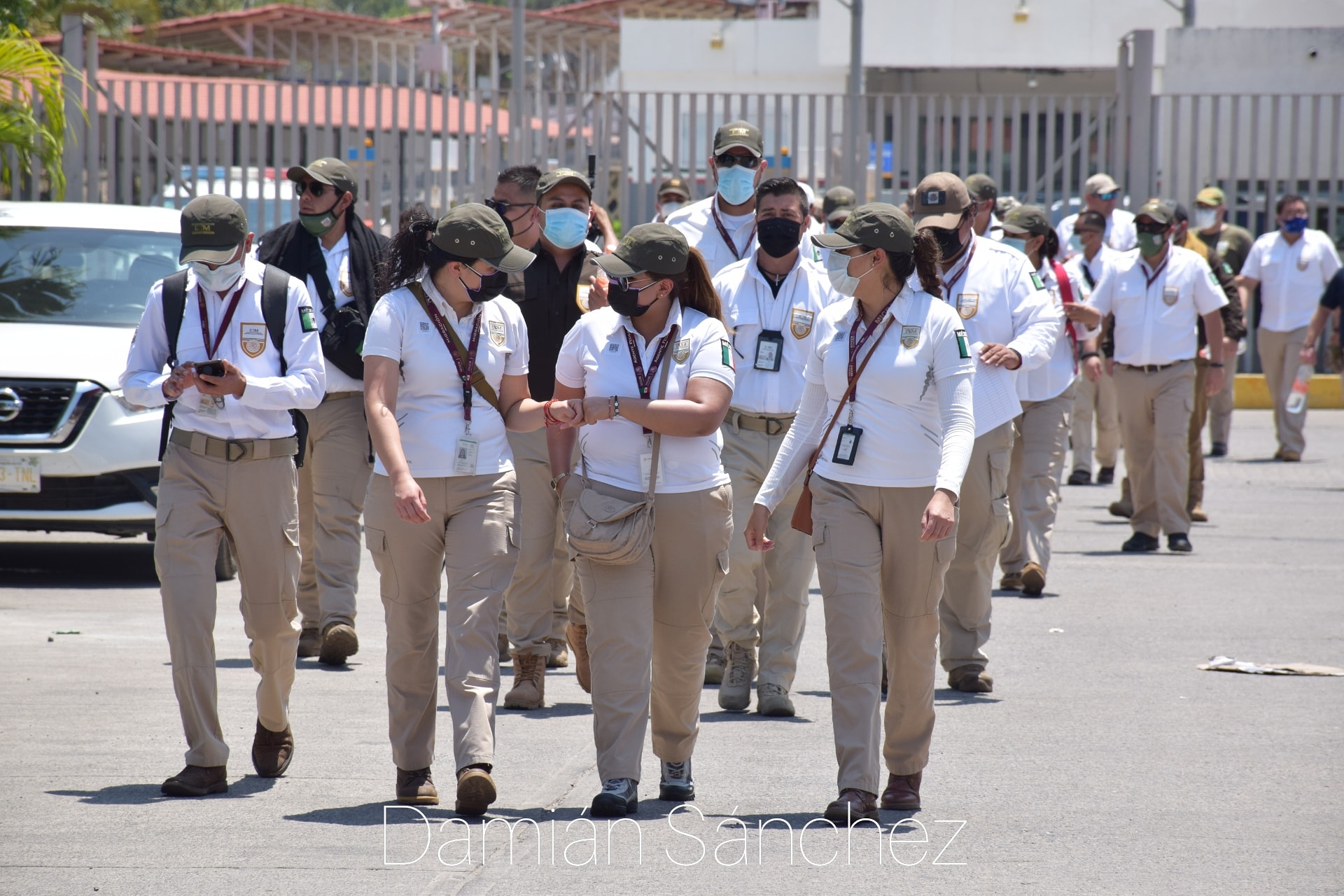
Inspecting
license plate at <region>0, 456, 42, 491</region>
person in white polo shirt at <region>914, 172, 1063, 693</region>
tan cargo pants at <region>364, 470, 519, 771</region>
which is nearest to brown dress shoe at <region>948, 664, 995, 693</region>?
person in white polo shirt at <region>914, 172, 1063, 693</region>

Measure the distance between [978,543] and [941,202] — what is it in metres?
1.52

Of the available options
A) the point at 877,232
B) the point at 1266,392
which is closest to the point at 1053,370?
the point at 877,232

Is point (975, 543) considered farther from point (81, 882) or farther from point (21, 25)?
point (21, 25)

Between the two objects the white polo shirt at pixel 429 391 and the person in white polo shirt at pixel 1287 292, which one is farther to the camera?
the person in white polo shirt at pixel 1287 292

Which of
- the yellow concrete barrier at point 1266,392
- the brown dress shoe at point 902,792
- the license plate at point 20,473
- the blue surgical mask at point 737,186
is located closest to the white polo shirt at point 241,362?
the brown dress shoe at point 902,792

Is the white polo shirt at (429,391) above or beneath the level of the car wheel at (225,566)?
above

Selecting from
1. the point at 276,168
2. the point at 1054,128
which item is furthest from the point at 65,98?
the point at 1054,128

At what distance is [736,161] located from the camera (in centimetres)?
843

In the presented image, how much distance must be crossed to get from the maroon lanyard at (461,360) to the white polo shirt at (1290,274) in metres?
12.5

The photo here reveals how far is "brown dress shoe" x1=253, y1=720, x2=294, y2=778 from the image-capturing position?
6.28 meters

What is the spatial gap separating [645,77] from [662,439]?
3250cm

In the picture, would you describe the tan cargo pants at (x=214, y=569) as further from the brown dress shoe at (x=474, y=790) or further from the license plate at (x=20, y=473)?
the license plate at (x=20, y=473)

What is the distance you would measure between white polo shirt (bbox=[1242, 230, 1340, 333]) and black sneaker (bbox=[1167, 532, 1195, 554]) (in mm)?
5595

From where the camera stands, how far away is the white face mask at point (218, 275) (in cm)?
618
